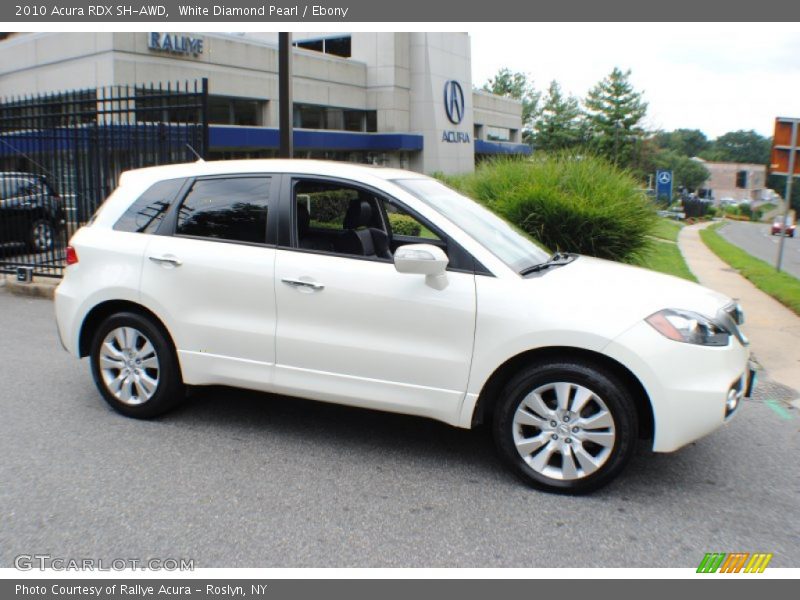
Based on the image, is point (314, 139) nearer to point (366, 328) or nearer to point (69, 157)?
point (69, 157)

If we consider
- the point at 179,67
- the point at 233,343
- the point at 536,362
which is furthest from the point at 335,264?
the point at 179,67

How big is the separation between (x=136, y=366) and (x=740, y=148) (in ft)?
643

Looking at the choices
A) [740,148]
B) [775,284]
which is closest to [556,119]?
[775,284]

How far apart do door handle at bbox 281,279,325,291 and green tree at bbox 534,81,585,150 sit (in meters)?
86.6

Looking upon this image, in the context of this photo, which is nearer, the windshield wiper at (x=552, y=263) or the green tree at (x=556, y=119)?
the windshield wiper at (x=552, y=263)

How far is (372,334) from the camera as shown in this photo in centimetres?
442

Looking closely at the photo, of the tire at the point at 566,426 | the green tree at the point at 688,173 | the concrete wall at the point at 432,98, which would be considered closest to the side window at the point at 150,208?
the tire at the point at 566,426

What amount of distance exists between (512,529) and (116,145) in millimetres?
8995

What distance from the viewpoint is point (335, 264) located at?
457cm

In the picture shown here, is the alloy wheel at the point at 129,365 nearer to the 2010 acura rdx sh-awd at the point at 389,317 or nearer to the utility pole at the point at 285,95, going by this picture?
the 2010 acura rdx sh-awd at the point at 389,317

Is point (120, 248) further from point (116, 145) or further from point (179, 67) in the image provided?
point (179, 67)

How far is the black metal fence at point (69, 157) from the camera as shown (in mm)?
10219

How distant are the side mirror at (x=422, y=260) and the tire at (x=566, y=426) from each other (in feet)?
2.49

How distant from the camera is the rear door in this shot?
15.6ft
